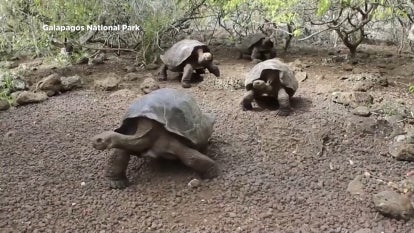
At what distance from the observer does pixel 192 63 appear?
5648 mm

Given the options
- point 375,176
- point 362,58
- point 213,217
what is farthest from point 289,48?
point 213,217

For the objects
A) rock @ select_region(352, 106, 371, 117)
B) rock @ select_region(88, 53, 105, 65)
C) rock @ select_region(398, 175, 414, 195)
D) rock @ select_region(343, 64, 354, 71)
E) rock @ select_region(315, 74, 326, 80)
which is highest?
rock @ select_region(352, 106, 371, 117)

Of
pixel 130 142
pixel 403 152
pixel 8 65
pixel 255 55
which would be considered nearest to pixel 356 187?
pixel 403 152

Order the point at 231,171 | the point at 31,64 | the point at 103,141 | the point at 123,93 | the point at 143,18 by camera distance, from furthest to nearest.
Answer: the point at 31,64
the point at 143,18
the point at 123,93
the point at 231,171
the point at 103,141

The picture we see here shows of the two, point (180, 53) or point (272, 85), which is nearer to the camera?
point (272, 85)

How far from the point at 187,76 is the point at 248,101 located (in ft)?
4.56

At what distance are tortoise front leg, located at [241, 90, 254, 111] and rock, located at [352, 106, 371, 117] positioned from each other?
38.1 inches

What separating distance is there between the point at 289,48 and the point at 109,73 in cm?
344

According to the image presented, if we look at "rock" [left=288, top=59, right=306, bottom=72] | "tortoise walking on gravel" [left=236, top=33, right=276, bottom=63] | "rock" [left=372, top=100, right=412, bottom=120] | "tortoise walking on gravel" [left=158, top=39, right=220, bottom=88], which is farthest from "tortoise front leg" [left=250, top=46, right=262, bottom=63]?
"rock" [left=372, top=100, right=412, bottom=120]

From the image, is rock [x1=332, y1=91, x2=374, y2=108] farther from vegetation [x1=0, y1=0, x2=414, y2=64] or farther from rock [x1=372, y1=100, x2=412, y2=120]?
vegetation [x1=0, y1=0, x2=414, y2=64]

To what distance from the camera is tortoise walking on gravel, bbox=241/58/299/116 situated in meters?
4.14

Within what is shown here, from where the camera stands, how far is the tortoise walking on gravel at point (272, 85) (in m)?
4.14

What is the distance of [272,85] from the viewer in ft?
14.3

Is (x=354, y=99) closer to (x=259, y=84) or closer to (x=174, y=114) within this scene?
(x=259, y=84)
